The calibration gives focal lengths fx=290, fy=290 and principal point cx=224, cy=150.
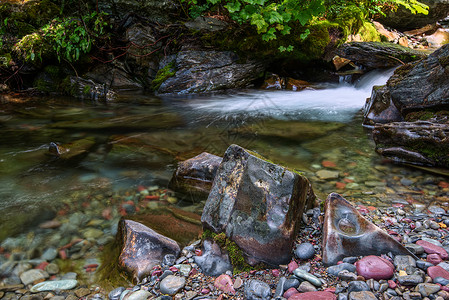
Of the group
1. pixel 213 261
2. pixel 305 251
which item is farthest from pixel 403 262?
pixel 213 261

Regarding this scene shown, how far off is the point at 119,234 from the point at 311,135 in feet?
12.9

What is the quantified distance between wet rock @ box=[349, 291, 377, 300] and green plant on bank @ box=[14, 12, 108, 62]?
390 inches

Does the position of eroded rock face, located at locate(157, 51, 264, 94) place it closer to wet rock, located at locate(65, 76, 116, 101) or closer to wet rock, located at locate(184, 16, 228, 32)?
wet rock, located at locate(184, 16, 228, 32)

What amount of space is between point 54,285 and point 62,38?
915 cm

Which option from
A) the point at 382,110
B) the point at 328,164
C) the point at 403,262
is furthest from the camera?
the point at 382,110

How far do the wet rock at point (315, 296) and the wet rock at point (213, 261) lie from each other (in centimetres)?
53

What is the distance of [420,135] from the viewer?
3.86 meters

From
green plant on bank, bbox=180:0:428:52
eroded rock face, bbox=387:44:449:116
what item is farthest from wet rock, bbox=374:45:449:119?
green plant on bank, bbox=180:0:428:52

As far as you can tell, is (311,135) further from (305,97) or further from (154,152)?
(305,97)

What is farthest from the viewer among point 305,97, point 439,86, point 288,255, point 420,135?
point 305,97

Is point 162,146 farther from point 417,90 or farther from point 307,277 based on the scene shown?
point 417,90

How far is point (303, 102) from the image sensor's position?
805cm

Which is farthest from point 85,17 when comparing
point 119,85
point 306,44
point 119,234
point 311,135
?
point 119,234

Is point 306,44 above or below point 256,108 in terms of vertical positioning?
above
